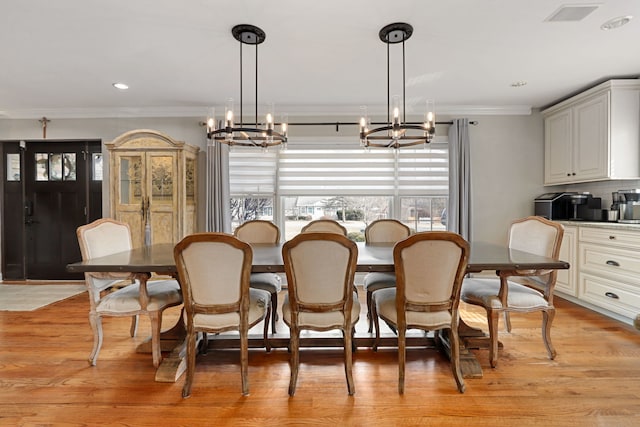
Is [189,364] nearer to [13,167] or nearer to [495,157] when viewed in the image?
[495,157]

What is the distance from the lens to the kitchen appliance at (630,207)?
333 centimetres

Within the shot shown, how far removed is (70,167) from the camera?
15.9 ft

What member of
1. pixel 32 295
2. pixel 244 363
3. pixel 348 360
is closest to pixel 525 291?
pixel 348 360

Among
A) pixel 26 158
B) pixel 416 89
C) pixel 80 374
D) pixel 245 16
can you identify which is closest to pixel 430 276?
pixel 245 16

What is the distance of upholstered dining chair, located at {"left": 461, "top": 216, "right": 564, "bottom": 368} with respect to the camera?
229 cm

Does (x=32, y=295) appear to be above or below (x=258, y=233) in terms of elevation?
below

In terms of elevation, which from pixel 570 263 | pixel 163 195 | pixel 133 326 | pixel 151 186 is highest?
pixel 151 186

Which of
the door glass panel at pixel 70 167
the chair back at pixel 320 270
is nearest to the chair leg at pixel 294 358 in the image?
the chair back at pixel 320 270

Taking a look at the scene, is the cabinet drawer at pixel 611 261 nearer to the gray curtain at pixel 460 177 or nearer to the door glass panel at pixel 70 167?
the gray curtain at pixel 460 177

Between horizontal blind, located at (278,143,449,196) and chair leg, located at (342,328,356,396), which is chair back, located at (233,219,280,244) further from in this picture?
chair leg, located at (342,328,356,396)

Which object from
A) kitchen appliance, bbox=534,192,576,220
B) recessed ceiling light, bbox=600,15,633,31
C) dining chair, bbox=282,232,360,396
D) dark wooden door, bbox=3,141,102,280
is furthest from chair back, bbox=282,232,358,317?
dark wooden door, bbox=3,141,102,280

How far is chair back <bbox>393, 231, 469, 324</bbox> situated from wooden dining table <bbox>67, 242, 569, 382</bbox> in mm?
167

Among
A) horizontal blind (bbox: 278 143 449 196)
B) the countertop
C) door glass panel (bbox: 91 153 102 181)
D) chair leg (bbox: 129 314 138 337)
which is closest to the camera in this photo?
chair leg (bbox: 129 314 138 337)

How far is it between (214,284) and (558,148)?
439cm
